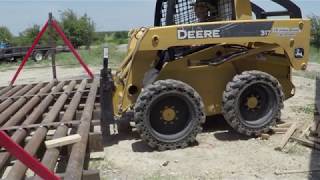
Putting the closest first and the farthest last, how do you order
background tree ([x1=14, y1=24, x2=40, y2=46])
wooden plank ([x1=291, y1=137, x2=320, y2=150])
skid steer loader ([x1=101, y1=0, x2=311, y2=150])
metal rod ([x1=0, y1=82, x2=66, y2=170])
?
1. metal rod ([x1=0, y1=82, x2=66, y2=170])
2. wooden plank ([x1=291, y1=137, x2=320, y2=150])
3. skid steer loader ([x1=101, y1=0, x2=311, y2=150])
4. background tree ([x1=14, y1=24, x2=40, y2=46])

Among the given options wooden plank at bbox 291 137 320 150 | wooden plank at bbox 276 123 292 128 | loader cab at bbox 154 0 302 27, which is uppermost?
loader cab at bbox 154 0 302 27

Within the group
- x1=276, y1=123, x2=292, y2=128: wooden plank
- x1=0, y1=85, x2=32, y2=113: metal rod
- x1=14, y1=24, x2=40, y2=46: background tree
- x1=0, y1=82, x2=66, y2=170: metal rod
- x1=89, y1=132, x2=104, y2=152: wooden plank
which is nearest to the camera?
x1=0, y1=82, x2=66, y2=170: metal rod

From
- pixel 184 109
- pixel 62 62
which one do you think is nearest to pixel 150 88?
pixel 184 109

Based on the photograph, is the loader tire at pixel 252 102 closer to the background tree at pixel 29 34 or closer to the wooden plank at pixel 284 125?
the wooden plank at pixel 284 125

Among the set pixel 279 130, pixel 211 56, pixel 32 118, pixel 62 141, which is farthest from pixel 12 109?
Result: pixel 279 130

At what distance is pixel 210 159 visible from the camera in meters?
5.75

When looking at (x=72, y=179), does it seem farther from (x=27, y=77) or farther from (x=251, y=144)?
(x=27, y=77)

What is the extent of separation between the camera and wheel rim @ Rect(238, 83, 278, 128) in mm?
6609

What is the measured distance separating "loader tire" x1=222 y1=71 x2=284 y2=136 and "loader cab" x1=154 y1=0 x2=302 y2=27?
860 mm

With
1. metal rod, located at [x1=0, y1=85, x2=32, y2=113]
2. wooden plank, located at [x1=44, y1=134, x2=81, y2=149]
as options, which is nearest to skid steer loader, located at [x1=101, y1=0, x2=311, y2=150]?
metal rod, located at [x1=0, y1=85, x2=32, y2=113]

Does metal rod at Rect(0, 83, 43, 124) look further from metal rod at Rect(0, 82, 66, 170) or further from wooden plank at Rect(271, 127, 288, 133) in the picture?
wooden plank at Rect(271, 127, 288, 133)

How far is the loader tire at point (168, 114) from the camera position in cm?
604

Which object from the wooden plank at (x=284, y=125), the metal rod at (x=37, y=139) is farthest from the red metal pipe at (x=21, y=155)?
the wooden plank at (x=284, y=125)

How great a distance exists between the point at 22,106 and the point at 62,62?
48.0ft
